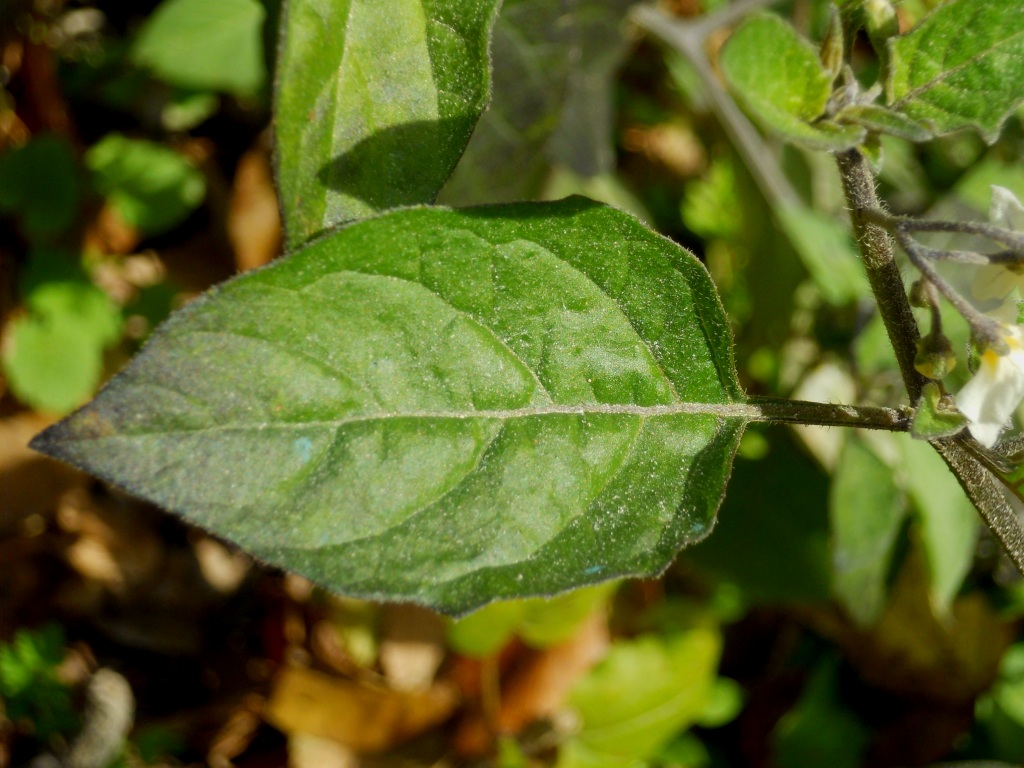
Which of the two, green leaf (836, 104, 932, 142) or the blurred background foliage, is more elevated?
green leaf (836, 104, 932, 142)

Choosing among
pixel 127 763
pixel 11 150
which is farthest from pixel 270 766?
pixel 11 150

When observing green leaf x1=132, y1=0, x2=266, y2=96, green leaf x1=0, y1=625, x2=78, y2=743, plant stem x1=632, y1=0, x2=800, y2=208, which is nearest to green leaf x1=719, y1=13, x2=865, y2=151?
plant stem x1=632, y1=0, x2=800, y2=208

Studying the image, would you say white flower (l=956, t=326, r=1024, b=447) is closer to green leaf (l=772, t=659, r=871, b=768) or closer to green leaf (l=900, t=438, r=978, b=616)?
green leaf (l=900, t=438, r=978, b=616)

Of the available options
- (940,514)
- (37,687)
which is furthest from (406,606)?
(940,514)

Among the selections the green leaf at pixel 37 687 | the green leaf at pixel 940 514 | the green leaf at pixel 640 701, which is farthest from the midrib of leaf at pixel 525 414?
the green leaf at pixel 37 687

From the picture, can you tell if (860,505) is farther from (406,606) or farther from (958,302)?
(406,606)

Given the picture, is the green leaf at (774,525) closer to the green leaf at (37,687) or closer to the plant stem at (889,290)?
the plant stem at (889,290)
